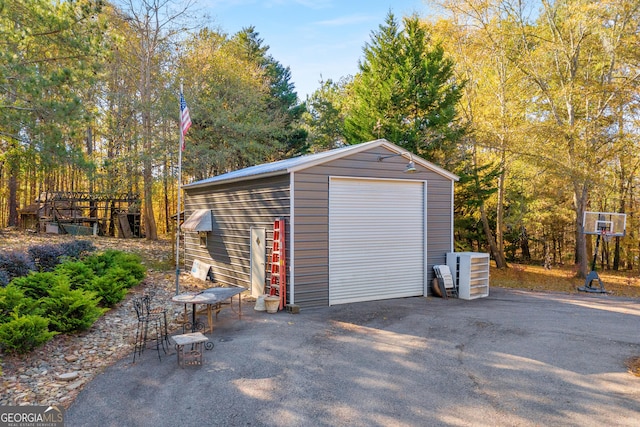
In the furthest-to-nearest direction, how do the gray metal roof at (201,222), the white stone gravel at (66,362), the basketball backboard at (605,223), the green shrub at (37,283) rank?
the basketball backboard at (605,223) < the gray metal roof at (201,222) < the green shrub at (37,283) < the white stone gravel at (66,362)

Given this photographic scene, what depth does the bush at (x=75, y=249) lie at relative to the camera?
8875 millimetres

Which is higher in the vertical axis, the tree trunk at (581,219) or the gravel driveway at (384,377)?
the tree trunk at (581,219)

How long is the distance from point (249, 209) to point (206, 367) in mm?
4552

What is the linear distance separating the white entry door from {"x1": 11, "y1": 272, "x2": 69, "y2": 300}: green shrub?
138 inches

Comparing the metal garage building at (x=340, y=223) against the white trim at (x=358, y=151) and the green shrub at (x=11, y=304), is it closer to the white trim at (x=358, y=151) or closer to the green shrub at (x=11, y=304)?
the white trim at (x=358, y=151)

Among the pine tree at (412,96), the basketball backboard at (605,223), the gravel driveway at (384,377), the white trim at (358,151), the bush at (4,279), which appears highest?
the pine tree at (412,96)

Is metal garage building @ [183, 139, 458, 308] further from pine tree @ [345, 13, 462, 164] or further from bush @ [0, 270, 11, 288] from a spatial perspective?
pine tree @ [345, 13, 462, 164]

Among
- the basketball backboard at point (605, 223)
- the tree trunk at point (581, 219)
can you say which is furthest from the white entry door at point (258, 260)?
the tree trunk at point (581, 219)

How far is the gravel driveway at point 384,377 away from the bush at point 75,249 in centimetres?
471

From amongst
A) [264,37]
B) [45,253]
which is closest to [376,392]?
[45,253]

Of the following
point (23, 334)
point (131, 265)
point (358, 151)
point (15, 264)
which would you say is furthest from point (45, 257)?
point (358, 151)

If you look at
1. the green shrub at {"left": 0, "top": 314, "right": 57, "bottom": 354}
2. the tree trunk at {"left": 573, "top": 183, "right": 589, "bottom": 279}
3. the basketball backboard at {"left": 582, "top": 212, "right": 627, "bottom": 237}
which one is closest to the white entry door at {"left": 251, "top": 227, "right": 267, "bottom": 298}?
the green shrub at {"left": 0, "top": 314, "right": 57, "bottom": 354}

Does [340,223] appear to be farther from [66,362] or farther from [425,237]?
[66,362]

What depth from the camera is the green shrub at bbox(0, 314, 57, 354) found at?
14.9ft
